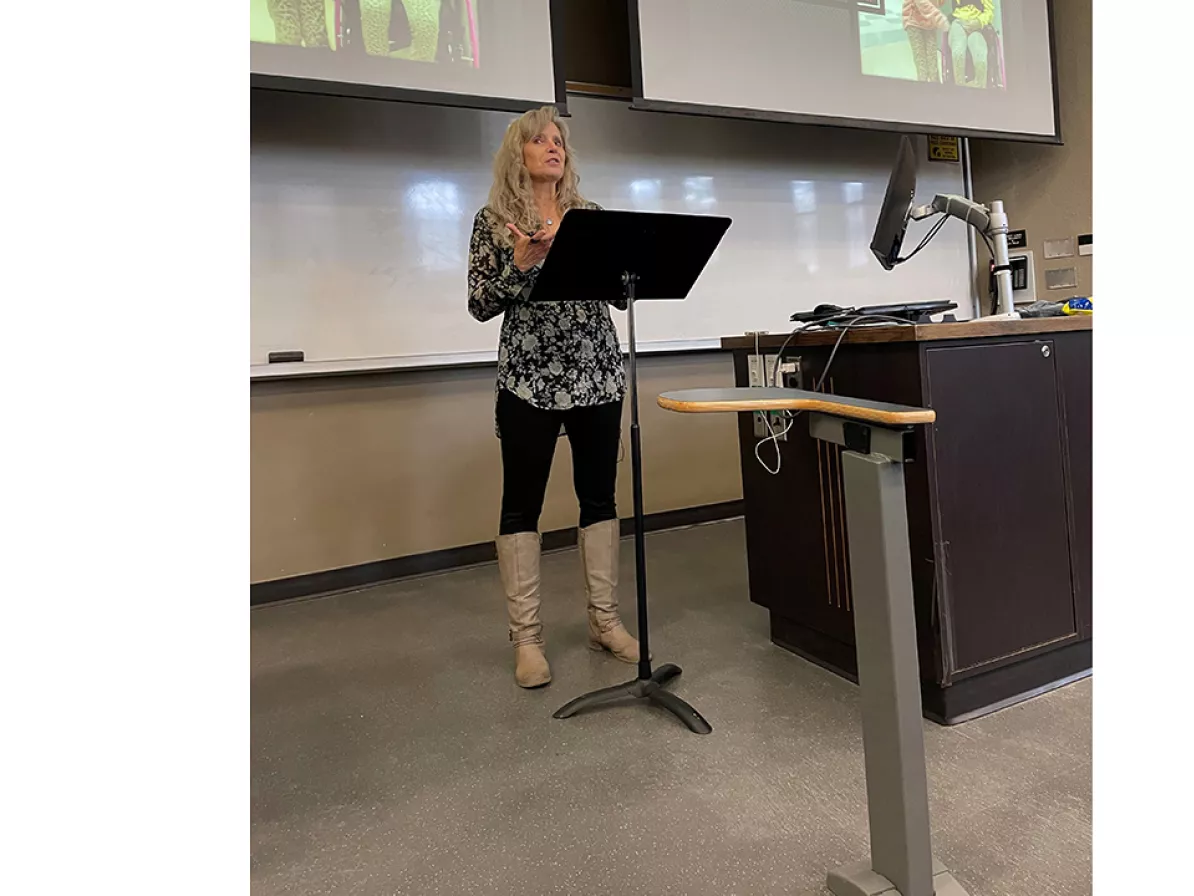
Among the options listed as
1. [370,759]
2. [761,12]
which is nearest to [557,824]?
[370,759]

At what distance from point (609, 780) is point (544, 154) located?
4.83 feet

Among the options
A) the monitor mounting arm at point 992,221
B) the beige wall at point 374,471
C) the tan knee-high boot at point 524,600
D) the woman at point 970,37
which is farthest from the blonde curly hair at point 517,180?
the woman at point 970,37

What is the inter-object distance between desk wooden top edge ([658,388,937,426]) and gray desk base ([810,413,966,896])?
0.04 m

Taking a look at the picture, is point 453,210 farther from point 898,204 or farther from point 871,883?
point 871,883

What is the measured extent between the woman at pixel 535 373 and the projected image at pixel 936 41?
2.35m

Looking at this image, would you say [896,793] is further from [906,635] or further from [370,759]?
[370,759]

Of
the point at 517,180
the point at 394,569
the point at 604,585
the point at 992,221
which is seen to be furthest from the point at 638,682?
the point at 394,569

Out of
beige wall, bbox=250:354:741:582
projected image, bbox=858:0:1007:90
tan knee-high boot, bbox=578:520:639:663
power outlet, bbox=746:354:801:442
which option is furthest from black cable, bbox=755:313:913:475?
projected image, bbox=858:0:1007:90

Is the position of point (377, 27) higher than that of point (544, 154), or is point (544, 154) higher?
point (377, 27)

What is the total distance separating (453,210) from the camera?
3229 mm

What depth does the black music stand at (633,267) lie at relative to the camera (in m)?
1.62

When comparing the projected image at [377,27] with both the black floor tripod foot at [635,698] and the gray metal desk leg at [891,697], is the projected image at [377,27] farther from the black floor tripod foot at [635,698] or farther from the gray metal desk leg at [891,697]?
the gray metal desk leg at [891,697]
